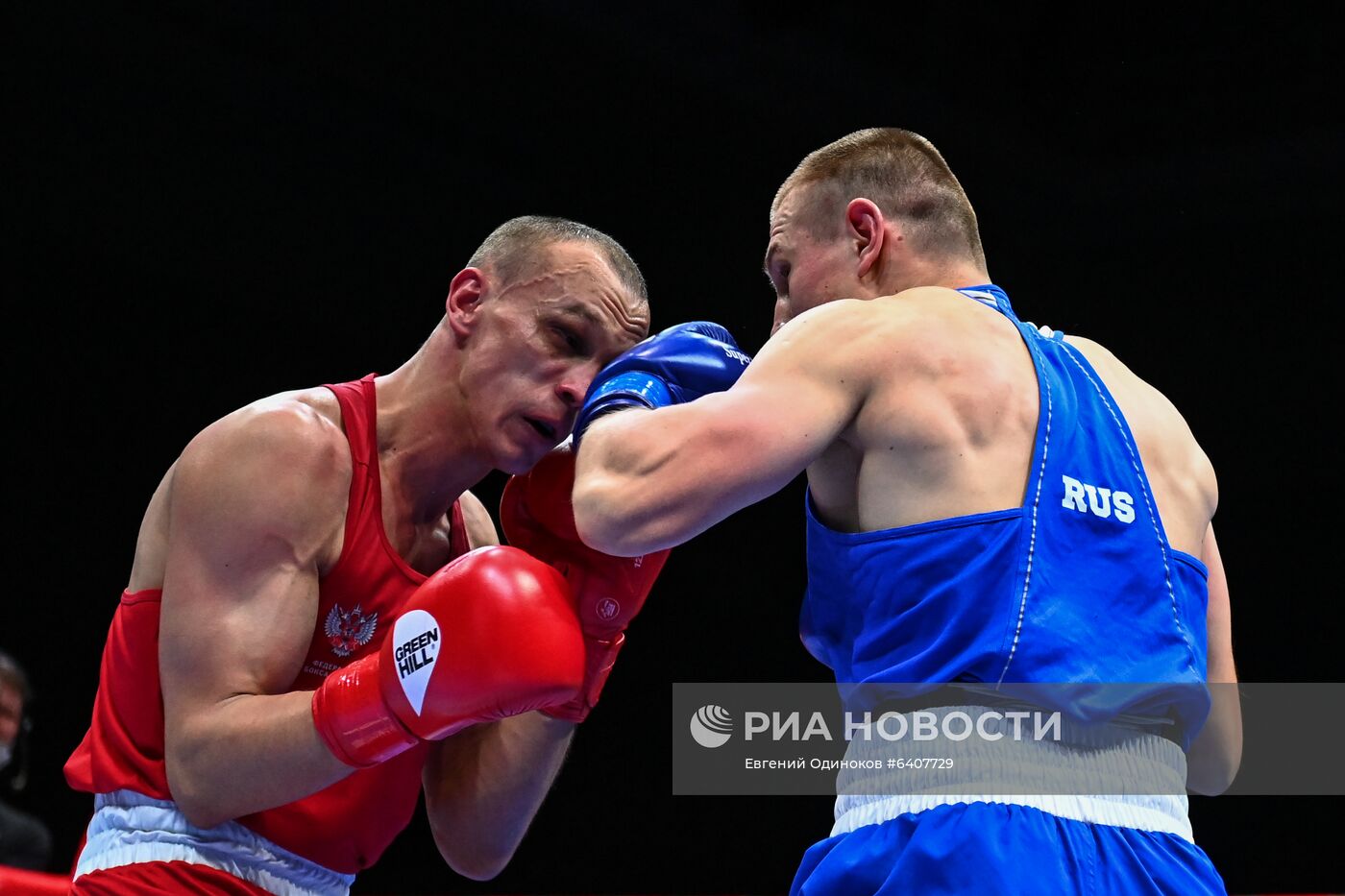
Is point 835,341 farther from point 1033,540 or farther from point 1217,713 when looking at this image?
point 1217,713

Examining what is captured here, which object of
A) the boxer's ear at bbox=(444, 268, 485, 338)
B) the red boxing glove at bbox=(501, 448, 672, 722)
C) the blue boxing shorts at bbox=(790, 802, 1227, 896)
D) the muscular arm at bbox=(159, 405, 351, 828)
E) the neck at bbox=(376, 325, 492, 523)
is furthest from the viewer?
the boxer's ear at bbox=(444, 268, 485, 338)

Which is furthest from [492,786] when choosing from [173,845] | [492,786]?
[173,845]

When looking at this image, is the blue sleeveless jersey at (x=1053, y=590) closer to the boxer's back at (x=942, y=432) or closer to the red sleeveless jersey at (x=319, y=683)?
the boxer's back at (x=942, y=432)

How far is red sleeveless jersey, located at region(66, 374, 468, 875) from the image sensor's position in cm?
228

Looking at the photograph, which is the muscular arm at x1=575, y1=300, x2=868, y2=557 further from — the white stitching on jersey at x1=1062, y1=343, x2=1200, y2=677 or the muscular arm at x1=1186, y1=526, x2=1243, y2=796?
the muscular arm at x1=1186, y1=526, x2=1243, y2=796

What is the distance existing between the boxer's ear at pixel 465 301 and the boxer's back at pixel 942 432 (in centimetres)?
101

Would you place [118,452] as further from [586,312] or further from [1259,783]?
[1259,783]

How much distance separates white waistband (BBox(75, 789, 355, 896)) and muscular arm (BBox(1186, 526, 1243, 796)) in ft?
5.10

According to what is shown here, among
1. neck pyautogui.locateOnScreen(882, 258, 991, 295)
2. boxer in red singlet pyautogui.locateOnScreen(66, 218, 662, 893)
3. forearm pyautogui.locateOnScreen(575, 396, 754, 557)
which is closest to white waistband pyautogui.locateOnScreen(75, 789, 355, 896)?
boxer in red singlet pyautogui.locateOnScreen(66, 218, 662, 893)

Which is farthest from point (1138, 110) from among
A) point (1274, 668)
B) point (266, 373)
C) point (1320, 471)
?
point (266, 373)

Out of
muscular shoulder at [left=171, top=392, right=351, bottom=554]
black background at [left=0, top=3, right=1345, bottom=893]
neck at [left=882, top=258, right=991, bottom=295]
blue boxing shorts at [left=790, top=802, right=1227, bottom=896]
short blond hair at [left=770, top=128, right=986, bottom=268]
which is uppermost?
black background at [left=0, top=3, right=1345, bottom=893]

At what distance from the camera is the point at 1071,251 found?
7.19 m

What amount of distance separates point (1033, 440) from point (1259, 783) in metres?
5.75

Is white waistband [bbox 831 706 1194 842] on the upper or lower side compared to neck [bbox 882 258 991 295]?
lower
